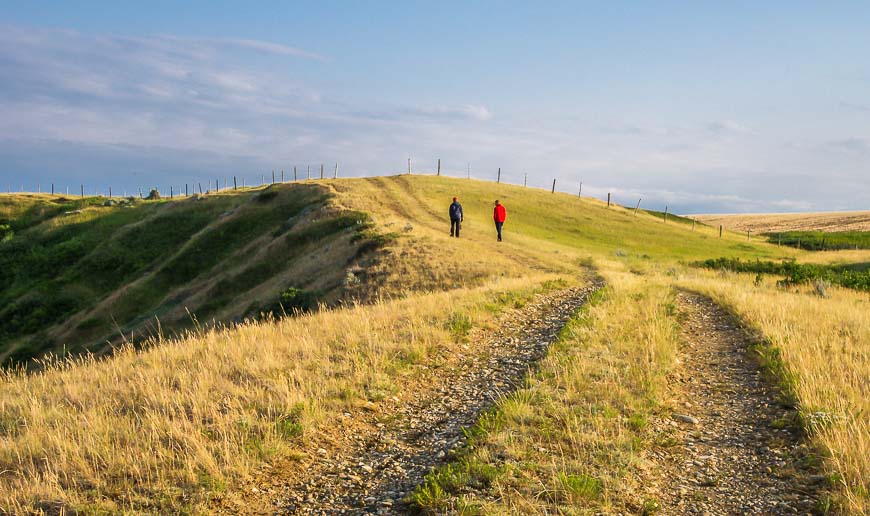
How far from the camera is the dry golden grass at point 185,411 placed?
6.45m

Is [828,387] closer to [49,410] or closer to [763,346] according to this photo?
[763,346]

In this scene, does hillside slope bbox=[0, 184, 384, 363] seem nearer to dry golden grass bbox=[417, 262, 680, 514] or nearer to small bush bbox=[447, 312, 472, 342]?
small bush bbox=[447, 312, 472, 342]

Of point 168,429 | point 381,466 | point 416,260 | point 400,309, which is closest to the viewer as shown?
point 381,466

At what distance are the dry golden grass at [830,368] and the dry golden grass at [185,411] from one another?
6.58 m

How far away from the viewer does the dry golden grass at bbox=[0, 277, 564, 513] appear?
21.2ft

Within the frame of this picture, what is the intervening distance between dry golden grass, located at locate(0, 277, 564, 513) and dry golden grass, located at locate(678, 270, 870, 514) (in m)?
6.58

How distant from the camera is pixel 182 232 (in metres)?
61.8

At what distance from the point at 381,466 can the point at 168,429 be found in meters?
→ 3.08

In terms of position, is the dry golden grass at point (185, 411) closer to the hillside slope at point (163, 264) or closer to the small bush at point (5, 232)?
the hillside slope at point (163, 264)

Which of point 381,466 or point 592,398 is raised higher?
point 592,398

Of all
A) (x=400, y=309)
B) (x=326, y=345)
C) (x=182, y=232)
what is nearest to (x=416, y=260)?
(x=400, y=309)

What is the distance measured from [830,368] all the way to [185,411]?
11544 millimetres

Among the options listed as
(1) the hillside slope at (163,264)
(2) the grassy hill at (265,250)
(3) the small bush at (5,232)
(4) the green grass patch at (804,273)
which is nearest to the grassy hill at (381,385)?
(2) the grassy hill at (265,250)

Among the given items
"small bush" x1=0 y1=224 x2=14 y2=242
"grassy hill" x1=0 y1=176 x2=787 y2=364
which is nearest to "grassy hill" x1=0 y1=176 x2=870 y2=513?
"grassy hill" x1=0 y1=176 x2=787 y2=364
